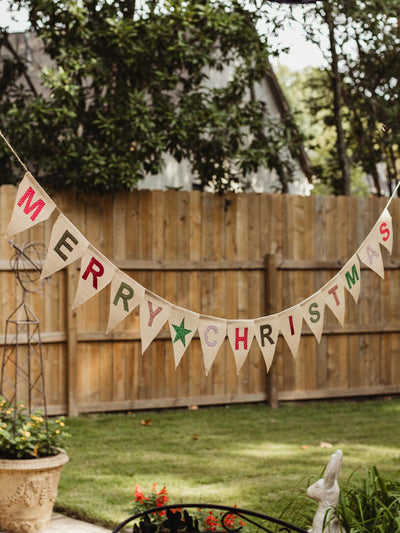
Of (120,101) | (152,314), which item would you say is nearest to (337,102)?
(120,101)

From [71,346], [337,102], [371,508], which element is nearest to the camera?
[371,508]

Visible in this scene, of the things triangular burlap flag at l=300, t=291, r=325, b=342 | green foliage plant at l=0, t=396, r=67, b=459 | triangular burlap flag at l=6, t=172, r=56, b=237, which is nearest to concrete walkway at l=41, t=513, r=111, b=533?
green foliage plant at l=0, t=396, r=67, b=459

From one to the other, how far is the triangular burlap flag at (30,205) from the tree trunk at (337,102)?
609 centimetres

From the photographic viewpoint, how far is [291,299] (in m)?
7.54

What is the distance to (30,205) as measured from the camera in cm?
259

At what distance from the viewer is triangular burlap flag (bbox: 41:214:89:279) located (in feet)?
8.37

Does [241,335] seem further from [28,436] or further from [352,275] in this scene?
[28,436]

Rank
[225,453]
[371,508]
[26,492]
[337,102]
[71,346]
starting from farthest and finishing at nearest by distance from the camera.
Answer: [337,102] < [71,346] < [225,453] < [26,492] < [371,508]

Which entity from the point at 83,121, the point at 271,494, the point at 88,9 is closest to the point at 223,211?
the point at 83,121

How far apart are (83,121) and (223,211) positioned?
150cm

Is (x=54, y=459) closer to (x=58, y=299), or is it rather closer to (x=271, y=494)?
(x=271, y=494)

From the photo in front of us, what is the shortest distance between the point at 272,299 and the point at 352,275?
14.2 ft

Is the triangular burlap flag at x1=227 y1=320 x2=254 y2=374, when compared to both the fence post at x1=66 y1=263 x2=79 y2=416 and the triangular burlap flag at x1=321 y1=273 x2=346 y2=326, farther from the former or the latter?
the fence post at x1=66 y1=263 x2=79 y2=416

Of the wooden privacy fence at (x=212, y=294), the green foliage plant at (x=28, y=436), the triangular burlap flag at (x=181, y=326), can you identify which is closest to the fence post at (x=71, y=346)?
the wooden privacy fence at (x=212, y=294)
